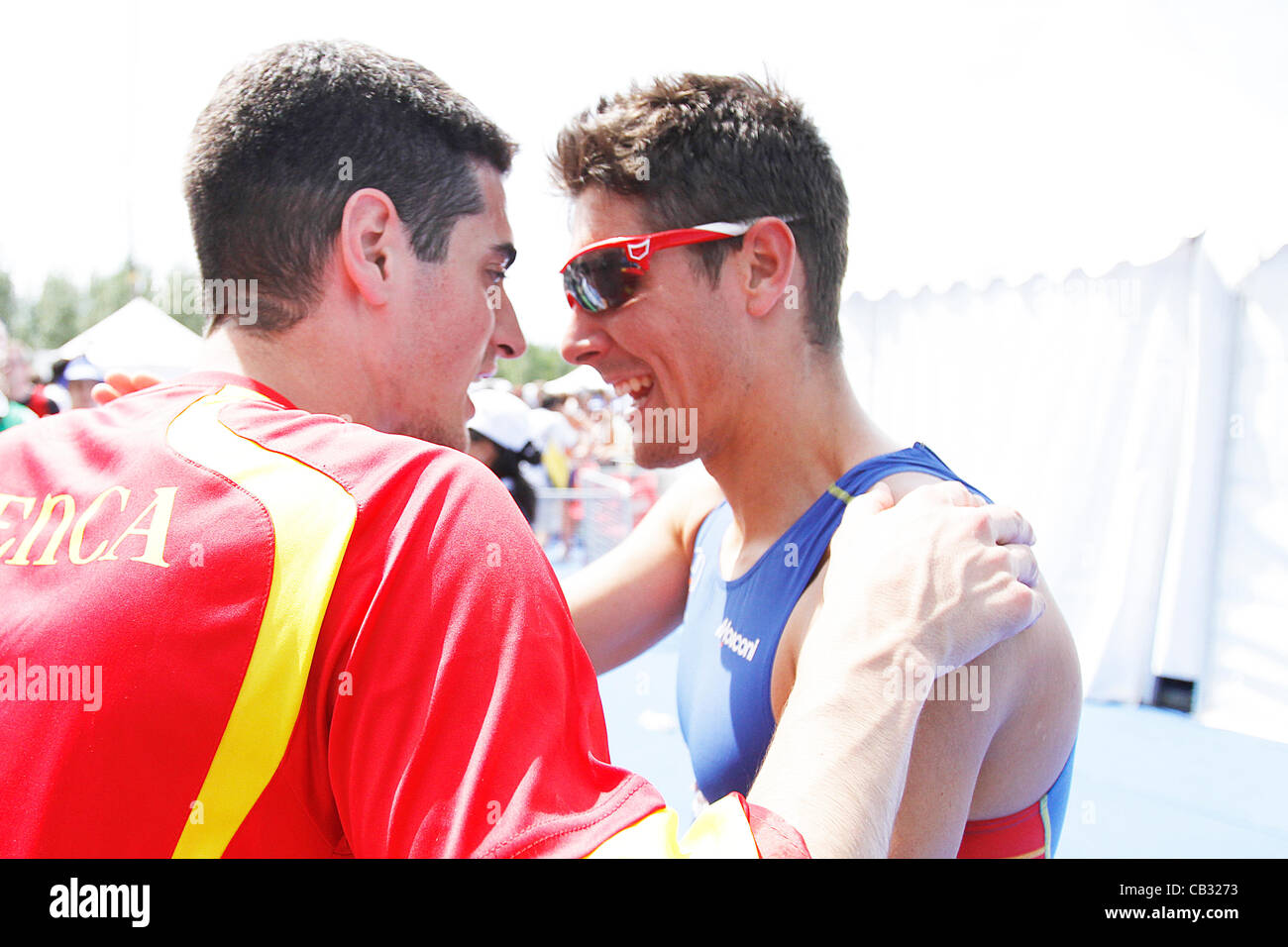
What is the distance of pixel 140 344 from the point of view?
8883mm

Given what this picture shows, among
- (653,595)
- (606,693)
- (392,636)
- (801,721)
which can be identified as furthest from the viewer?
(606,693)

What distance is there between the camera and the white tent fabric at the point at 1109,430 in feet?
19.9

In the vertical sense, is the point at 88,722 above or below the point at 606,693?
above

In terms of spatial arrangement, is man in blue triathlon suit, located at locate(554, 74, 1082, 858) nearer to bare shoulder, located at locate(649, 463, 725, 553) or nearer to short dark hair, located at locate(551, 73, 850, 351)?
short dark hair, located at locate(551, 73, 850, 351)

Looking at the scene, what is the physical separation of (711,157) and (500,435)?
3.62m

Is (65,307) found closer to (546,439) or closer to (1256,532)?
(546,439)

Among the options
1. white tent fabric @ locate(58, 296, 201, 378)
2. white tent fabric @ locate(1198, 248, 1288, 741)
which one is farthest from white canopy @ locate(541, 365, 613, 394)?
white tent fabric @ locate(1198, 248, 1288, 741)

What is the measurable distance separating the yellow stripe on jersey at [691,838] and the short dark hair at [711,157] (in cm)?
146

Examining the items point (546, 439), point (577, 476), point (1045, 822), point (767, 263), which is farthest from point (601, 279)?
point (577, 476)

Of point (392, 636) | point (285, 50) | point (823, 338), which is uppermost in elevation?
point (285, 50)
